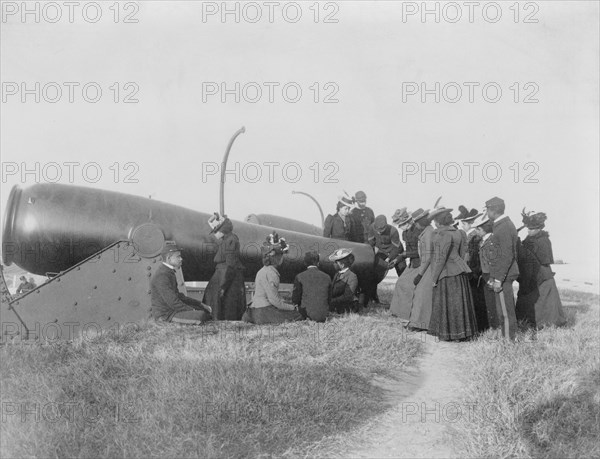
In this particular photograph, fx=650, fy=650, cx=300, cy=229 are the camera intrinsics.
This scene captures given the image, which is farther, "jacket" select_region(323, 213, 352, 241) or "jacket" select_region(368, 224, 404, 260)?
"jacket" select_region(323, 213, 352, 241)

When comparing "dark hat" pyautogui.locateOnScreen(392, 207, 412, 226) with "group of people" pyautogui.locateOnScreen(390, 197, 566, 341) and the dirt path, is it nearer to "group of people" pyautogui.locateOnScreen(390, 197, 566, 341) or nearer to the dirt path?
"group of people" pyautogui.locateOnScreen(390, 197, 566, 341)

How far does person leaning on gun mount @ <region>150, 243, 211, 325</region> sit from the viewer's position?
21.5 feet

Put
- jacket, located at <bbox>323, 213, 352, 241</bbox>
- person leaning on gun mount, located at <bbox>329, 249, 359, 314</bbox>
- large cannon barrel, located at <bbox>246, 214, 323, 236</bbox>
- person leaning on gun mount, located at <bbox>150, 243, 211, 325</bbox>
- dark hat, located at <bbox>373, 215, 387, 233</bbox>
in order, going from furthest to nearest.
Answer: large cannon barrel, located at <bbox>246, 214, 323, 236</bbox> → jacket, located at <bbox>323, 213, 352, 241</bbox> → dark hat, located at <bbox>373, 215, 387, 233</bbox> → person leaning on gun mount, located at <bbox>329, 249, 359, 314</bbox> → person leaning on gun mount, located at <bbox>150, 243, 211, 325</bbox>

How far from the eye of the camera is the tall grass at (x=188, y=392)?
3.77m

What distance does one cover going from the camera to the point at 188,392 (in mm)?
4332

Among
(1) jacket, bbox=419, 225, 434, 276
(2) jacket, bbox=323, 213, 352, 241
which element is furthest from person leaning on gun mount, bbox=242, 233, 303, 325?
(2) jacket, bbox=323, 213, 352, 241

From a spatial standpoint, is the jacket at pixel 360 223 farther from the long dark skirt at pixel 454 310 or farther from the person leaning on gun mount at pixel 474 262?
the long dark skirt at pixel 454 310

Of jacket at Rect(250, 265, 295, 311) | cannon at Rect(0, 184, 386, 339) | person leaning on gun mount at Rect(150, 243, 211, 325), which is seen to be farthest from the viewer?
jacket at Rect(250, 265, 295, 311)

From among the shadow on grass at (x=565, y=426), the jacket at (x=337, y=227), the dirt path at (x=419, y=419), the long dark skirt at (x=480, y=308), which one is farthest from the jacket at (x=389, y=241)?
the shadow on grass at (x=565, y=426)

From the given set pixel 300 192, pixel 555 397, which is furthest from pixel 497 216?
pixel 300 192

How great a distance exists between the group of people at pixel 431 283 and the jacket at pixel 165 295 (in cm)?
1

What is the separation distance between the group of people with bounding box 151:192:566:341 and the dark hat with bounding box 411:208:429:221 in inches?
0.5

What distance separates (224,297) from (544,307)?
379 centimetres

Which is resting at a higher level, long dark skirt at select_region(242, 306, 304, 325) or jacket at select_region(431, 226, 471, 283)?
jacket at select_region(431, 226, 471, 283)
